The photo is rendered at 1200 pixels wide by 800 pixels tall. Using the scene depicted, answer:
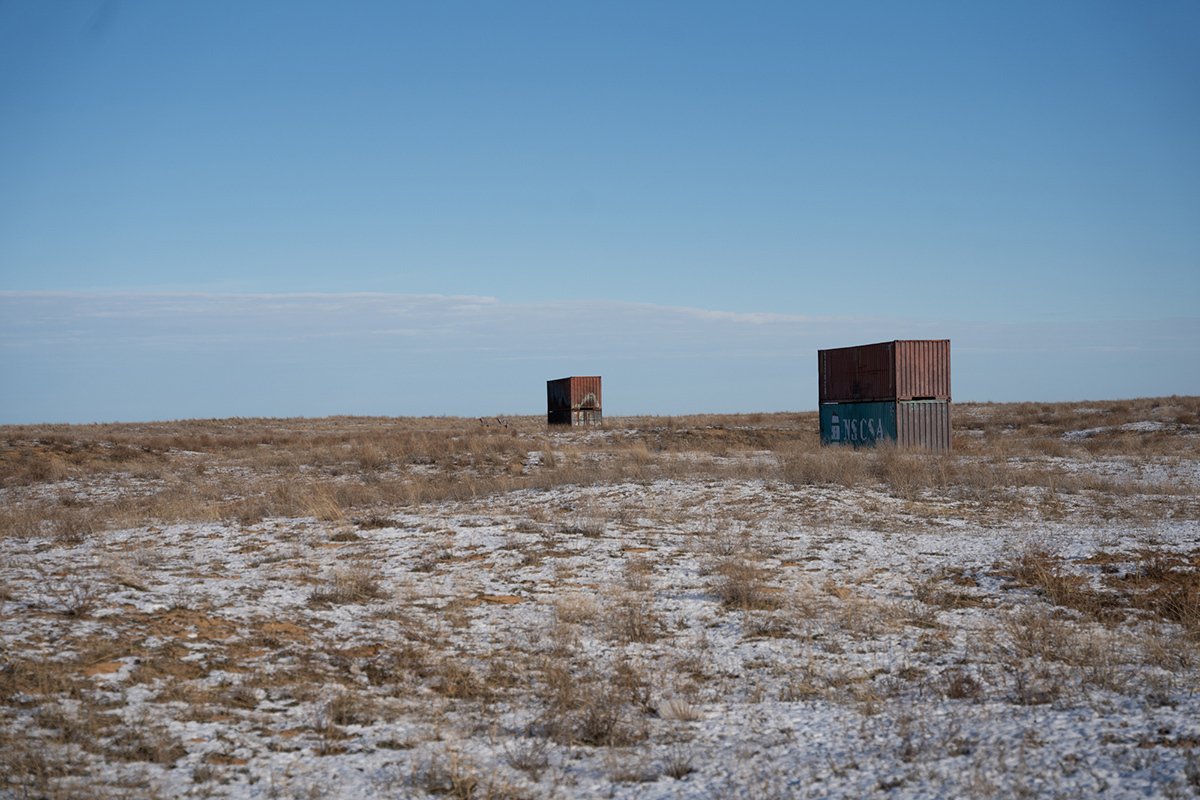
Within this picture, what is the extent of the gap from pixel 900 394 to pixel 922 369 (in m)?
1.24

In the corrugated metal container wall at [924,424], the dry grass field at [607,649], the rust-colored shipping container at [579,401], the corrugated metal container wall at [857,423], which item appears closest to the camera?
the dry grass field at [607,649]

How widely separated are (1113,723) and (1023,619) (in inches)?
87.5

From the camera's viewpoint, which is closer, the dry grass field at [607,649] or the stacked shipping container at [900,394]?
the dry grass field at [607,649]

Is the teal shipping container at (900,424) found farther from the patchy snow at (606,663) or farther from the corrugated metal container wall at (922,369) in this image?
the patchy snow at (606,663)

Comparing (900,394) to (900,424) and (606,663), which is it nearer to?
(900,424)

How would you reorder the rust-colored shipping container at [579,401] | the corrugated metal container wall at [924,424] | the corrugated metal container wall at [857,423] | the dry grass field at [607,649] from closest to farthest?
1. the dry grass field at [607,649]
2. the corrugated metal container wall at [924,424]
3. the corrugated metal container wall at [857,423]
4. the rust-colored shipping container at [579,401]

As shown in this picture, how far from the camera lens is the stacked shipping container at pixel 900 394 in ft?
84.5

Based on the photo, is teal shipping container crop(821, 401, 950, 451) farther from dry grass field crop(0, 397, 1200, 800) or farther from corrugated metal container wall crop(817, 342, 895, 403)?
dry grass field crop(0, 397, 1200, 800)

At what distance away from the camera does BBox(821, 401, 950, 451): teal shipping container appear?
25.7 meters

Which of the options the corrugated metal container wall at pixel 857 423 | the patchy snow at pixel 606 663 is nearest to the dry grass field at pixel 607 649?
the patchy snow at pixel 606 663

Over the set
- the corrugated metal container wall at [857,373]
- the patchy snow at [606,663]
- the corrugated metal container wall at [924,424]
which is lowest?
the patchy snow at [606,663]

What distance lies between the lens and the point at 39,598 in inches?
287

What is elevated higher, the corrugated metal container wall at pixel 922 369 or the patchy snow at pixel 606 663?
the corrugated metal container wall at pixel 922 369

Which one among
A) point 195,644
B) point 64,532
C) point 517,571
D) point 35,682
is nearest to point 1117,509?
point 517,571
